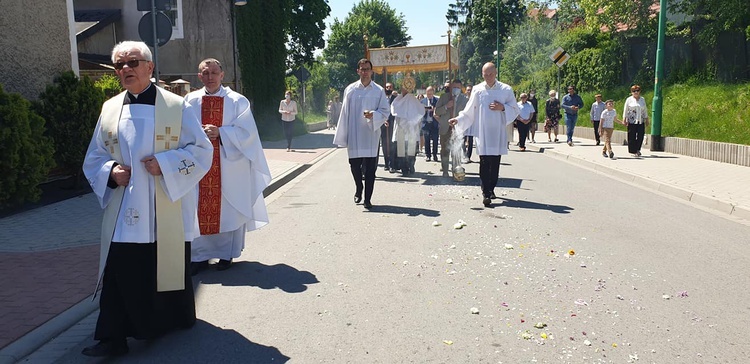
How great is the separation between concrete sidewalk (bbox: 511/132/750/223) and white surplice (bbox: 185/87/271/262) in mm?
6451

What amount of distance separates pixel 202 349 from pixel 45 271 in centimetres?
264

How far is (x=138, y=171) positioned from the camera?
4.18 meters

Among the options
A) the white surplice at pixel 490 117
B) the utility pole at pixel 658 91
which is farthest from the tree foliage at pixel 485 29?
the white surplice at pixel 490 117

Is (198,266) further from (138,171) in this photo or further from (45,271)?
(138,171)

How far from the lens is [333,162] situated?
61.5 ft

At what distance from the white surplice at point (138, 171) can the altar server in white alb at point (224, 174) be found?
209 cm

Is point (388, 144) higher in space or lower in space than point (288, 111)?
lower

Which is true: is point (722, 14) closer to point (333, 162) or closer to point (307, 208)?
point (333, 162)

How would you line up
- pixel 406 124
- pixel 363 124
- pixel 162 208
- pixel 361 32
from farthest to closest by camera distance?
pixel 361 32, pixel 406 124, pixel 363 124, pixel 162 208

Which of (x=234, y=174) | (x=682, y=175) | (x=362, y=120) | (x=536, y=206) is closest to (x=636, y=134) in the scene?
(x=682, y=175)

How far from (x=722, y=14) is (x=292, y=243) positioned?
17466 millimetres

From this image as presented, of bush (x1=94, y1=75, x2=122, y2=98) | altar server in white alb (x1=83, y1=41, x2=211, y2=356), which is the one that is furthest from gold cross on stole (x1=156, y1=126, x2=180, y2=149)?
bush (x1=94, y1=75, x2=122, y2=98)

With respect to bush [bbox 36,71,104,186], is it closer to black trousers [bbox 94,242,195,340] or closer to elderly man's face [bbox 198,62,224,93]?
elderly man's face [bbox 198,62,224,93]

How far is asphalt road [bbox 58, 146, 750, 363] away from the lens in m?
4.34
